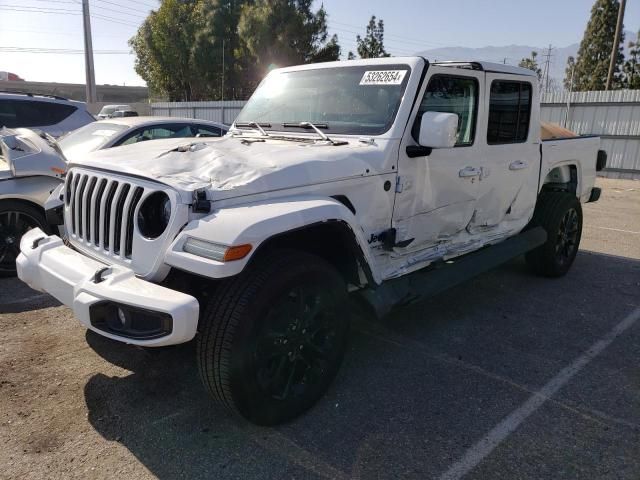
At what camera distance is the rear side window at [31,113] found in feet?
25.9

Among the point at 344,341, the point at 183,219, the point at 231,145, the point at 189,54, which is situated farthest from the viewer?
the point at 189,54

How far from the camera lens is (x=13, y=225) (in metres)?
5.23

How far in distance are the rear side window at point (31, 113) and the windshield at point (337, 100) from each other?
527 centimetres

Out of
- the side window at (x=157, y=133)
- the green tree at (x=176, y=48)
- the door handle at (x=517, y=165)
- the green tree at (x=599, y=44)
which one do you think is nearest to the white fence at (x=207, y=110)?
the green tree at (x=176, y=48)

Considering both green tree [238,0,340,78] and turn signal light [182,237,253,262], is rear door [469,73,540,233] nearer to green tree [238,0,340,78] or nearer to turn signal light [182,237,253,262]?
turn signal light [182,237,253,262]

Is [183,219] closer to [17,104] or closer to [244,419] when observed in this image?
[244,419]

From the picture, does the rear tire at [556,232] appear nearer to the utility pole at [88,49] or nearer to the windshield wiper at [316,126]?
the windshield wiper at [316,126]

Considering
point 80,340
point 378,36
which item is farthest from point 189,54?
point 80,340

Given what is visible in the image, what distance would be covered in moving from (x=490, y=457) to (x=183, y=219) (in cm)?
197

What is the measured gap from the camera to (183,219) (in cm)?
255

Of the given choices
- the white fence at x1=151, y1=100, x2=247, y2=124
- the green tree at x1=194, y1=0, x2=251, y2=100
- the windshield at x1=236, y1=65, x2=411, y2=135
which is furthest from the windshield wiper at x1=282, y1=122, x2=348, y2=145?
the green tree at x1=194, y1=0, x2=251, y2=100

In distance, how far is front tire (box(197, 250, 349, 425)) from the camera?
251cm

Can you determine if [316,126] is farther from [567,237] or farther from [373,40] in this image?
[373,40]

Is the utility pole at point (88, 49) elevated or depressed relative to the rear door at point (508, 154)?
elevated
